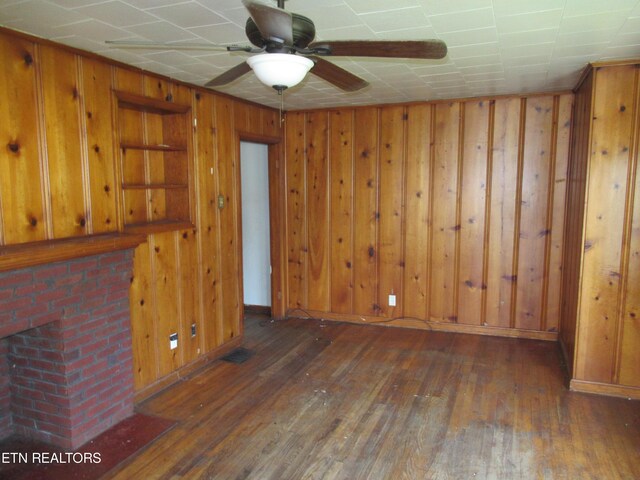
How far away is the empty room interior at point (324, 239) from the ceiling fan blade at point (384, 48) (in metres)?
0.01

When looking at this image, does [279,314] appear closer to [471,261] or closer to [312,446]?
[471,261]

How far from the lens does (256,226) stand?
558 centimetres

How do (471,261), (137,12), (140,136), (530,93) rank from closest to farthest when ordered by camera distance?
(137,12) → (140,136) → (530,93) → (471,261)

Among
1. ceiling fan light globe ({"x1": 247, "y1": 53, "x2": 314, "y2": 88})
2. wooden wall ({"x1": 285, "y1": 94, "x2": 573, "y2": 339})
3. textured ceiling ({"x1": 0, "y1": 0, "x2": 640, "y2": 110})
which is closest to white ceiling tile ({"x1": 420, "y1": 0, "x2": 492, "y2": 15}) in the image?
textured ceiling ({"x1": 0, "y1": 0, "x2": 640, "y2": 110})

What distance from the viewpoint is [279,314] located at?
5422 millimetres

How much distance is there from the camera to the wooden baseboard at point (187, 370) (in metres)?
3.37

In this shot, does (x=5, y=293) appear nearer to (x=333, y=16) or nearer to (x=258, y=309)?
(x=333, y=16)

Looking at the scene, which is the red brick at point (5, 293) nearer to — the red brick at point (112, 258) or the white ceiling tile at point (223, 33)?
the red brick at point (112, 258)

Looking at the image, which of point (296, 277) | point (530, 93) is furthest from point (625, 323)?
point (296, 277)

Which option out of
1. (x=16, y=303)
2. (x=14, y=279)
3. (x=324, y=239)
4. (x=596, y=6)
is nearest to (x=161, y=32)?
(x=14, y=279)

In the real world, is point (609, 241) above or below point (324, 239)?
above

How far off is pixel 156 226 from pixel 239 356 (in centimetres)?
150

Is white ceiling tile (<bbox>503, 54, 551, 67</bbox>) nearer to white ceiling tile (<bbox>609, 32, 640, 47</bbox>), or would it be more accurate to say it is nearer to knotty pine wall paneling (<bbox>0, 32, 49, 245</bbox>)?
white ceiling tile (<bbox>609, 32, 640, 47</bbox>)

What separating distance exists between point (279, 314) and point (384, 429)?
8.65 feet
